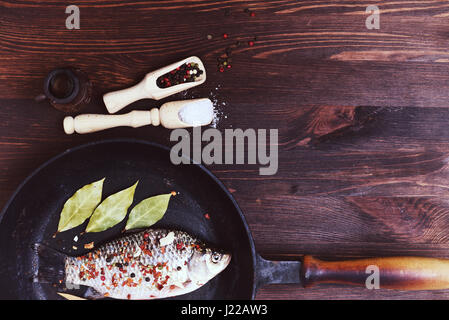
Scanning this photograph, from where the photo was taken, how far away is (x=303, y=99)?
101 centimetres

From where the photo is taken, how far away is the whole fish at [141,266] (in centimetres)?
93

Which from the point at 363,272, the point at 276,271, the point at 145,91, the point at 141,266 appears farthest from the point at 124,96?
the point at 363,272

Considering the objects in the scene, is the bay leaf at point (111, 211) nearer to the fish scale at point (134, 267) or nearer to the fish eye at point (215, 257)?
the fish scale at point (134, 267)

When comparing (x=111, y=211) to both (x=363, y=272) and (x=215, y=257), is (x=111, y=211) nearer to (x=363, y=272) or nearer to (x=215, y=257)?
(x=215, y=257)

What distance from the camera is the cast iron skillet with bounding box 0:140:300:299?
958 millimetres

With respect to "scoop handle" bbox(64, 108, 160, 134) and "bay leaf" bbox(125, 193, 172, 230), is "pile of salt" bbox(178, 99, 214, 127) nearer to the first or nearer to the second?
"scoop handle" bbox(64, 108, 160, 134)

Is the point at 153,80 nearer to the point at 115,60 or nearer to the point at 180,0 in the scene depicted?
the point at 115,60

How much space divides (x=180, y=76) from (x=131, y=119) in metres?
0.16

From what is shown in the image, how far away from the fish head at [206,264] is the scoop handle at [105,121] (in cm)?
35

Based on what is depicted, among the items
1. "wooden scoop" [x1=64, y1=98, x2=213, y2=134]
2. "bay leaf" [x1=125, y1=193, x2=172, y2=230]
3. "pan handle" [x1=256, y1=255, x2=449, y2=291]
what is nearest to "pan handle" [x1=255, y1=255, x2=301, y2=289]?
"pan handle" [x1=256, y1=255, x2=449, y2=291]

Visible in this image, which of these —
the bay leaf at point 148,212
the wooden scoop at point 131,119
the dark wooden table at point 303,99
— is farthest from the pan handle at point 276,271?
the wooden scoop at point 131,119

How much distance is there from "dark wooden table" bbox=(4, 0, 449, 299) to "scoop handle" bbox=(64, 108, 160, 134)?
Result: 0.05m
